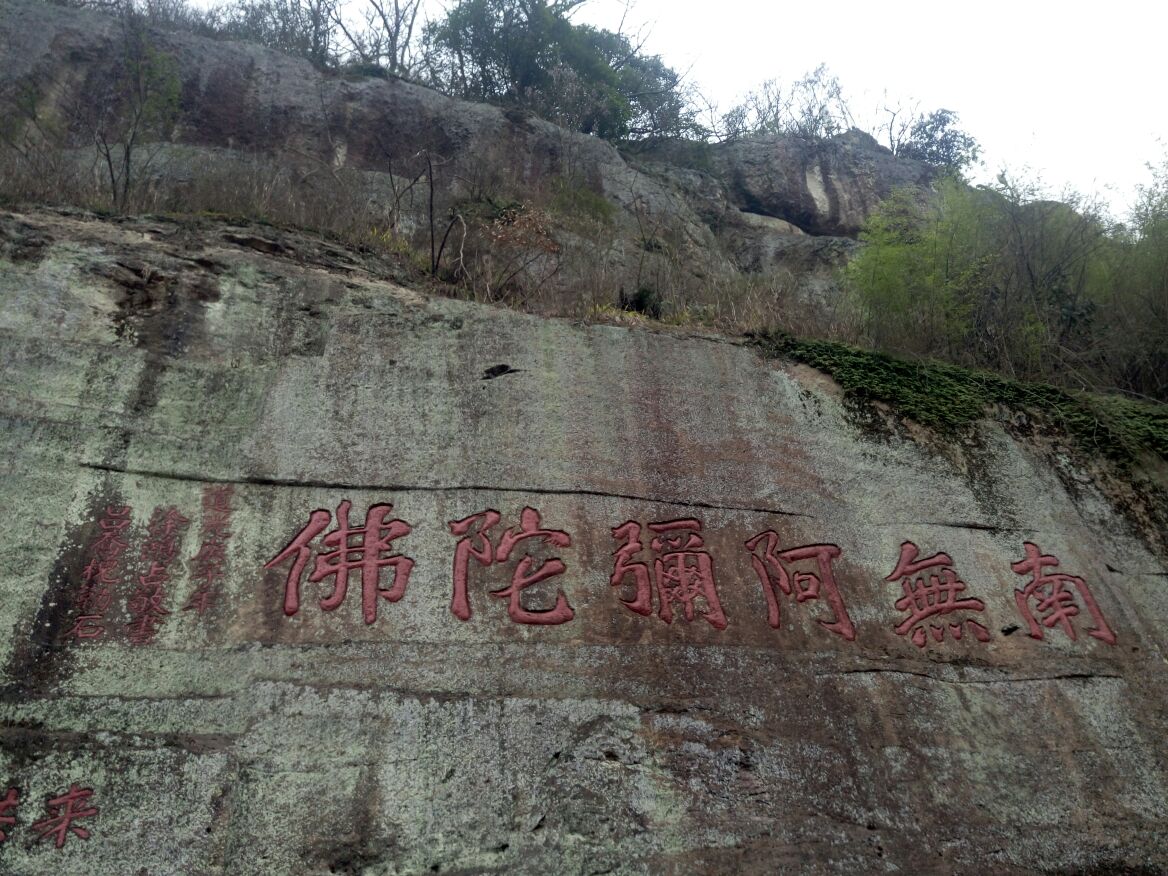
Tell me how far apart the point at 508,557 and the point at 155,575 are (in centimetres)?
144

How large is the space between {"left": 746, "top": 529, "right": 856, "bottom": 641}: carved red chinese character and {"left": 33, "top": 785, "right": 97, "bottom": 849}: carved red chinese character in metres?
2.71

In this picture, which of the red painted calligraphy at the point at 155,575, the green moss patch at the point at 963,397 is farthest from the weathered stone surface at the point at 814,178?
the red painted calligraphy at the point at 155,575

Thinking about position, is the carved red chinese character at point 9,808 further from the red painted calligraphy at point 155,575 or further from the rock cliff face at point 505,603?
the red painted calligraphy at point 155,575

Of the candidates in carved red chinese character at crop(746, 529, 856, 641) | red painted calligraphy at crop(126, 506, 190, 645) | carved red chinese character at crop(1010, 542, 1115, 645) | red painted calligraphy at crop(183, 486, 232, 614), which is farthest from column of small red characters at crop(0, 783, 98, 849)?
carved red chinese character at crop(1010, 542, 1115, 645)

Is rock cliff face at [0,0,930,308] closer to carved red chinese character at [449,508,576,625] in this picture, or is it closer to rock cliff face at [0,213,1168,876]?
rock cliff face at [0,213,1168,876]

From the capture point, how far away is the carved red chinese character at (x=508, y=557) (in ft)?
11.8

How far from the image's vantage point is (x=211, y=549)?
3533mm

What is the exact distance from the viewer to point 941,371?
518 centimetres

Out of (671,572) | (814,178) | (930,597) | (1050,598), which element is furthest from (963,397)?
(814,178)

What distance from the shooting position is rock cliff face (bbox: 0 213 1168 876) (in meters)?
3.03

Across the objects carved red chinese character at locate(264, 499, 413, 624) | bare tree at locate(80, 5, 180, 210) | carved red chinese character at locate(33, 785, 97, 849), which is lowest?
carved red chinese character at locate(33, 785, 97, 849)

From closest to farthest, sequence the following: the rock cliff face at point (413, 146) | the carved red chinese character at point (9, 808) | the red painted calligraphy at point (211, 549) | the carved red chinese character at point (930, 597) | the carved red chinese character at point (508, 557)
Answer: the carved red chinese character at point (9, 808) < the red painted calligraphy at point (211, 549) < the carved red chinese character at point (508, 557) < the carved red chinese character at point (930, 597) < the rock cliff face at point (413, 146)

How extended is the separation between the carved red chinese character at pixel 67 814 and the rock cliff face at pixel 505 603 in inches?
0.5

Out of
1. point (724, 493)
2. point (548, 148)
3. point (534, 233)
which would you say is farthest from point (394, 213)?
point (724, 493)
